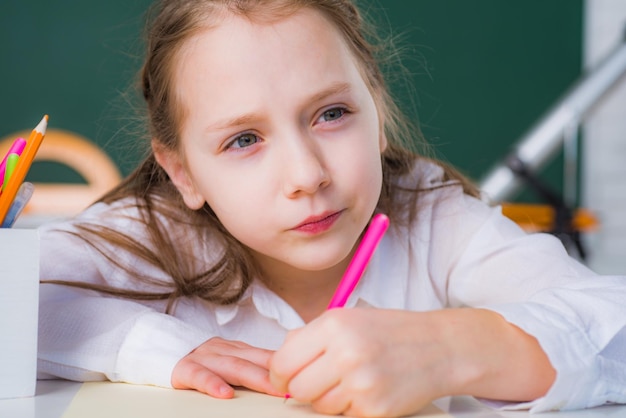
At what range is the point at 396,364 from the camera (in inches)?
22.0

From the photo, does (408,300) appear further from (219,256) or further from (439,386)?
(439,386)

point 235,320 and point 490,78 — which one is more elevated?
point 235,320

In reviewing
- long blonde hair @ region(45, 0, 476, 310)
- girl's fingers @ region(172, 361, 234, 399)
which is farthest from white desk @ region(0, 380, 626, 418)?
long blonde hair @ region(45, 0, 476, 310)

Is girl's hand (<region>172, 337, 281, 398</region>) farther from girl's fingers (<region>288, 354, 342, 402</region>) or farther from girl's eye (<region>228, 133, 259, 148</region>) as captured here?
girl's eye (<region>228, 133, 259, 148</region>)

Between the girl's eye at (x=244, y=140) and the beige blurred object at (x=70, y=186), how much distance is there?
2.19 metres

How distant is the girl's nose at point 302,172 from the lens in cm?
75

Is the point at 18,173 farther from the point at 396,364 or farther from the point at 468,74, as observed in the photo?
the point at 468,74

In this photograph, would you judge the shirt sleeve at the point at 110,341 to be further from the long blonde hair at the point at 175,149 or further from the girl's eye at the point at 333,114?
the girl's eye at the point at 333,114

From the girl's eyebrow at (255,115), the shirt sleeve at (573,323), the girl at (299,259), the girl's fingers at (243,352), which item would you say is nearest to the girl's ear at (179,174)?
the girl at (299,259)

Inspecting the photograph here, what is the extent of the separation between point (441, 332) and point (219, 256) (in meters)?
0.47

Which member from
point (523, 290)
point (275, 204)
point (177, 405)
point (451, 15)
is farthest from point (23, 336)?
point (451, 15)

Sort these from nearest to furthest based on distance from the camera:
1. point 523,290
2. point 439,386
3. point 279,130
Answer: point 439,386 < point 279,130 < point 523,290

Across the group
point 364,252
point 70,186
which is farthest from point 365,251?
point 70,186

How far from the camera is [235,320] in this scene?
99cm
